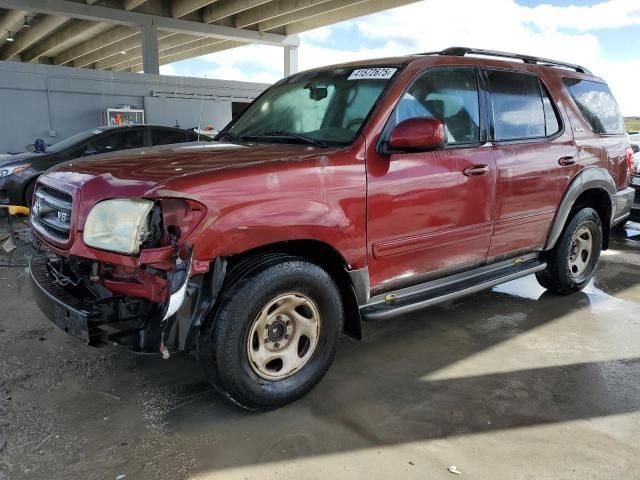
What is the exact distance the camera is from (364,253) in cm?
314

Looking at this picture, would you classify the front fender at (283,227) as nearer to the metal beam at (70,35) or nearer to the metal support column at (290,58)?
the metal support column at (290,58)

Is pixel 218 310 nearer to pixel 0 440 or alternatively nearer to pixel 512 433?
pixel 0 440

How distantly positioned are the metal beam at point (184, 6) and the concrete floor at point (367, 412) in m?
19.1

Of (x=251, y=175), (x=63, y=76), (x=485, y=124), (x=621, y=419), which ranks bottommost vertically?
(x=621, y=419)

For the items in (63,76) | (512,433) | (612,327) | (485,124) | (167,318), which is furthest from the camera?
(63,76)

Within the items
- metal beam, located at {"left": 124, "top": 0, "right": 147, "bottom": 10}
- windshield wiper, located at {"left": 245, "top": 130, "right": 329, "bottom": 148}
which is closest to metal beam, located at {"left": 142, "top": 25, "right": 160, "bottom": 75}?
metal beam, located at {"left": 124, "top": 0, "right": 147, "bottom": 10}

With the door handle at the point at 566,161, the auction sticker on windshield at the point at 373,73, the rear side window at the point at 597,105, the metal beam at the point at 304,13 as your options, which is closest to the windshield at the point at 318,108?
the auction sticker on windshield at the point at 373,73

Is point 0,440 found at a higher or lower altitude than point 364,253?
lower

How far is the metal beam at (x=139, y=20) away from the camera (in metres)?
19.2

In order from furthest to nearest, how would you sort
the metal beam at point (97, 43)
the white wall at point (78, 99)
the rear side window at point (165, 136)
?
1. the metal beam at point (97, 43)
2. the white wall at point (78, 99)
3. the rear side window at point (165, 136)

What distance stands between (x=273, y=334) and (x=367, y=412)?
2.29 ft

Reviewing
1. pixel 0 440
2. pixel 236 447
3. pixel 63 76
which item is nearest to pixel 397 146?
pixel 236 447

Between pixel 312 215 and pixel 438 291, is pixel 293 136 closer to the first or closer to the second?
pixel 312 215

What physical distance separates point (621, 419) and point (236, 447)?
2.14 meters
